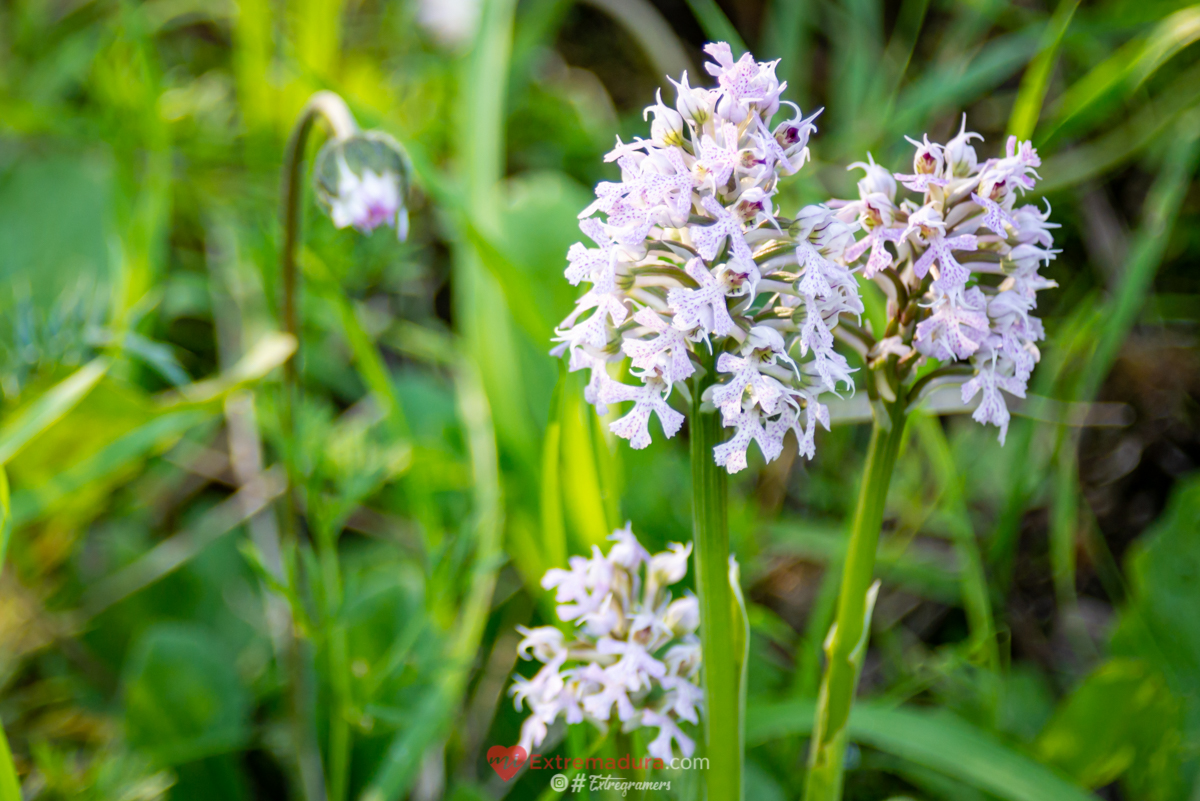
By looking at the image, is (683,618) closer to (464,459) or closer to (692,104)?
(692,104)

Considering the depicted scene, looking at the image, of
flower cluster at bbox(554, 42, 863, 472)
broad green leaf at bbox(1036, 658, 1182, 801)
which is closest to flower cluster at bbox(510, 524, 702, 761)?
flower cluster at bbox(554, 42, 863, 472)

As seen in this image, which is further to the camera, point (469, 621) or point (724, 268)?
point (469, 621)

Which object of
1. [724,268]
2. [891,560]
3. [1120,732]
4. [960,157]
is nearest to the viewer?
[724,268]

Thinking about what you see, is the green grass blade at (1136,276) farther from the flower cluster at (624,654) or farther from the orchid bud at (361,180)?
the orchid bud at (361,180)

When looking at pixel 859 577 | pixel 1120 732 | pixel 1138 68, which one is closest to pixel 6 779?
pixel 859 577

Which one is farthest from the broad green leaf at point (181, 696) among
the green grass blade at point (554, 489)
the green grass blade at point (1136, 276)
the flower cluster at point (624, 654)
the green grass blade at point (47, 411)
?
the green grass blade at point (1136, 276)

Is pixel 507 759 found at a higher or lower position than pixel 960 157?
lower

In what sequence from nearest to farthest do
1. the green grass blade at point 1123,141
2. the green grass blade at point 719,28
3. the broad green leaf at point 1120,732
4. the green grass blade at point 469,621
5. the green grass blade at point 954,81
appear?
1. the green grass blade at point 469,621
2. the broad green leaf at point 1120,732
3. the green grass blade at point 719,28
4. the green grass blade at point 954,81
5. the green grass blade at point 1123,141
